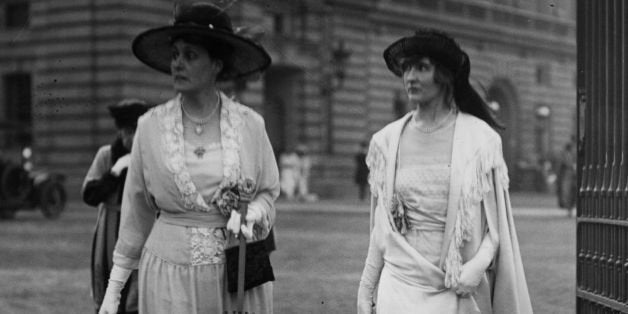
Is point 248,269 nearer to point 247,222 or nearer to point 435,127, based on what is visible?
point 247,222

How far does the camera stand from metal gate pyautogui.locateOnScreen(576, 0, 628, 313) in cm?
530

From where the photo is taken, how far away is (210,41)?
185 inches

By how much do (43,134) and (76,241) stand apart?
13.9 meters

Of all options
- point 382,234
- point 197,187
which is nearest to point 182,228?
point 197,187

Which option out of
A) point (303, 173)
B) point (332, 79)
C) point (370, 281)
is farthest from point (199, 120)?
point (332, 79)

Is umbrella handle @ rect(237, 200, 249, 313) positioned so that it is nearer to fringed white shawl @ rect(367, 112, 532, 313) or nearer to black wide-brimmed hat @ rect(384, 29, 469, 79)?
fringed white shawl @ rect(367, 112, 532, 313)

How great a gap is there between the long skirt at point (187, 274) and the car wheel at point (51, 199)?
1803 cm

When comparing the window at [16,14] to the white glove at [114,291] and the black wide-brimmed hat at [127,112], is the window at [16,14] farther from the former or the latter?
the white glove at [114,291]

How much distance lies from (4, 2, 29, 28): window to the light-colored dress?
2759 centimetres

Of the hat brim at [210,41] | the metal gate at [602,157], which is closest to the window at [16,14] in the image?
the metal gate at [602,157]

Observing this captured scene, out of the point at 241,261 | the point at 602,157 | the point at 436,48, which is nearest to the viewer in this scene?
the point at 241,261

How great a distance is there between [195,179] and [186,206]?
0.38 ft

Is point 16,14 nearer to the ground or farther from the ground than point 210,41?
farther from the ground

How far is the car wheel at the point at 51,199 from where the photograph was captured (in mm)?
22025
